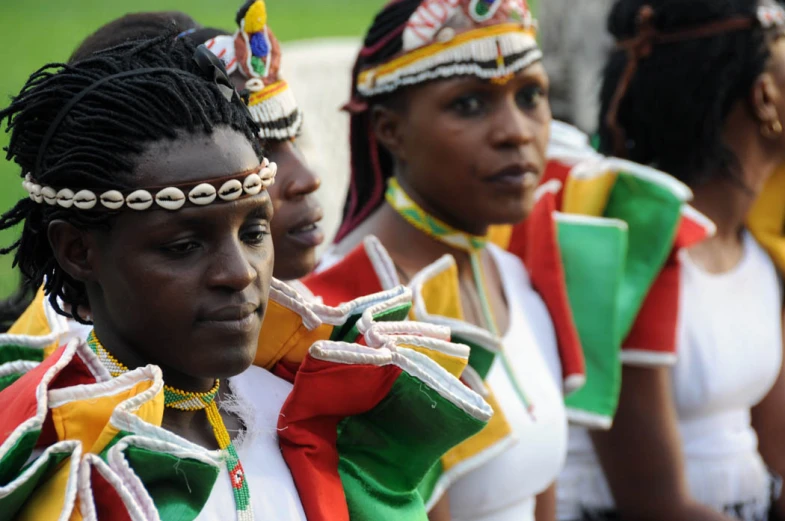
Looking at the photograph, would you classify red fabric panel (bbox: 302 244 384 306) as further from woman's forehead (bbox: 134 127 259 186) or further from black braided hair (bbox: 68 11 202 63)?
woman's forehead (bbox: 134 127 259 186)

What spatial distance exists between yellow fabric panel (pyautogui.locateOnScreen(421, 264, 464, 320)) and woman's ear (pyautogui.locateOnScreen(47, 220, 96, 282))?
94 centimetres

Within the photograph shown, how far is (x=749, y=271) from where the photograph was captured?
3396mm

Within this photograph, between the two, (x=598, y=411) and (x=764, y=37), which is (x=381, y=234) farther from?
(x=764, y=37)

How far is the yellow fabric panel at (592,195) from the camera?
10.7 feet

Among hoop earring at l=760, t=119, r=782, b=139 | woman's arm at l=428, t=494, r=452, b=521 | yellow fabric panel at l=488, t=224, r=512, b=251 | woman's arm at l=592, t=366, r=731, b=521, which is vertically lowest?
woman's arm at l=592, t=366, r=731, b=521

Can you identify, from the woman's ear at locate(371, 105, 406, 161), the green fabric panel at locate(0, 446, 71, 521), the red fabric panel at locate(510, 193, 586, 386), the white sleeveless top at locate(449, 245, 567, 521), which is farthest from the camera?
the red fabric panel at locate(510, 193, 586, 386)

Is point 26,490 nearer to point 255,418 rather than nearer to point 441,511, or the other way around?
point 255,418

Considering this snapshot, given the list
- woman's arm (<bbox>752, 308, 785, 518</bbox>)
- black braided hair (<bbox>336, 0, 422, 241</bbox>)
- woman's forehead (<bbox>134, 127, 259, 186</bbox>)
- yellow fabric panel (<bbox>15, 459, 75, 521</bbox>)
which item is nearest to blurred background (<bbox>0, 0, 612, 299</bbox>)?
black braided hair (<bbox>336, 0, 422, 241</bbox>)

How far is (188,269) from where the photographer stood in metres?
1.52

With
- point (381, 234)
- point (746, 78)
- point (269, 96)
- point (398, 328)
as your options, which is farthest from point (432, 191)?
point (746, 78)

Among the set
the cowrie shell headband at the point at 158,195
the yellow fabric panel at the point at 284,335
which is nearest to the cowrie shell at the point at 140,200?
the cowrie shell headband at the point at 158,195

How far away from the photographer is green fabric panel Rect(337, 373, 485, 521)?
69.2 inches

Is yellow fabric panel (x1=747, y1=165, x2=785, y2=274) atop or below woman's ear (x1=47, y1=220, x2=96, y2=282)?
below

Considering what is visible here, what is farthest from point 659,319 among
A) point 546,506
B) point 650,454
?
point 546,506
